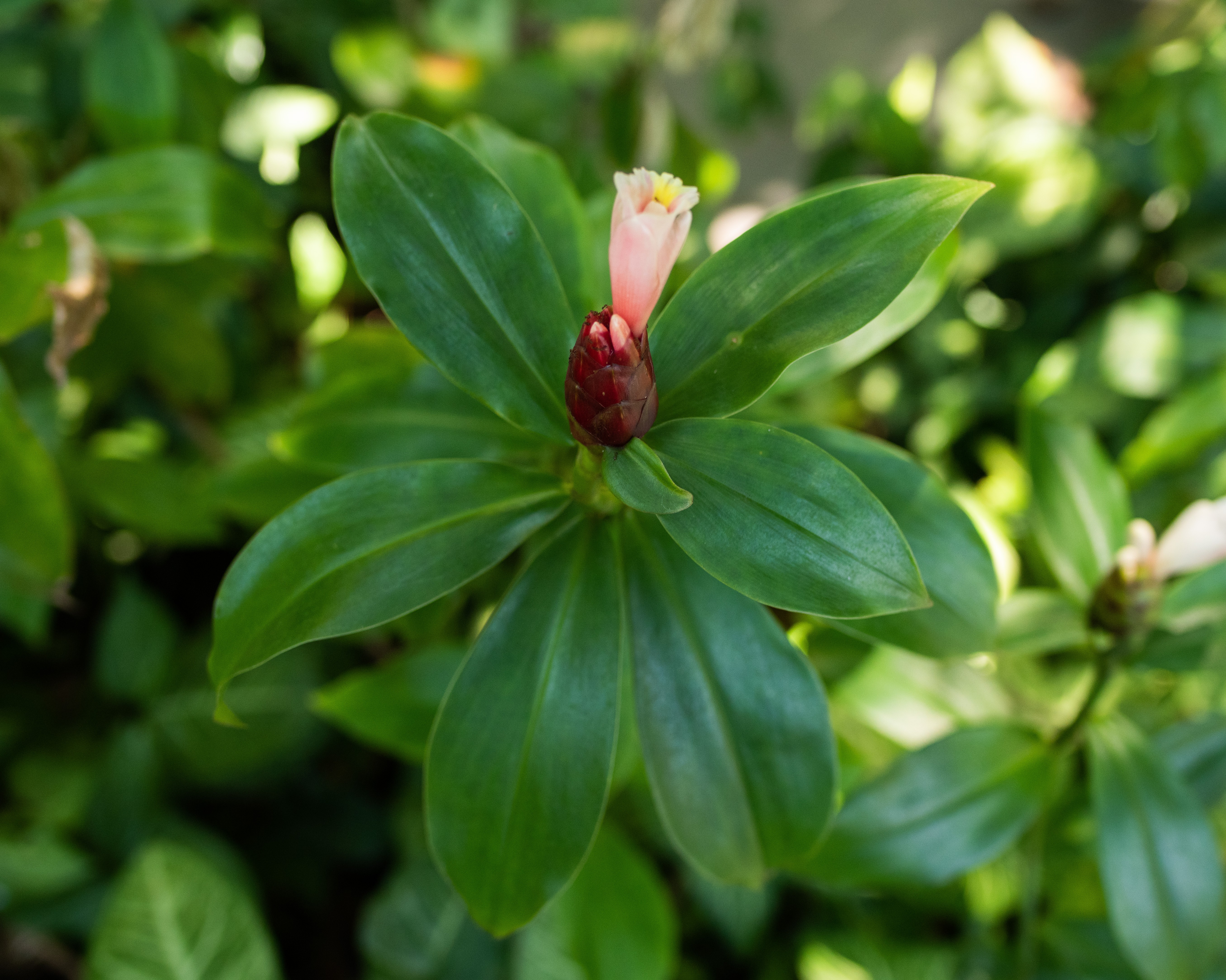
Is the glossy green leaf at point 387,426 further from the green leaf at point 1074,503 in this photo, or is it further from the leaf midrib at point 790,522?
the green leaf at point 1074,503

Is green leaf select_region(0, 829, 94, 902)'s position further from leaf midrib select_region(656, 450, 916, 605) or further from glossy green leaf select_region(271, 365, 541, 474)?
leaf midrib select_region(656, 450, 916, 605)

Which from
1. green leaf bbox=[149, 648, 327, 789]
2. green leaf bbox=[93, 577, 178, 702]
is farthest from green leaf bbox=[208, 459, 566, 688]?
green leaf bbox=[93, 577, 178, 702]

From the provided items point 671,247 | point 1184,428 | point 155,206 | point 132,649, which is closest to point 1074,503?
point 1184,428

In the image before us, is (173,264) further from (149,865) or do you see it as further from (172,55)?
(149,865)

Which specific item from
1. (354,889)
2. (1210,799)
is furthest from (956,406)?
(354,889)

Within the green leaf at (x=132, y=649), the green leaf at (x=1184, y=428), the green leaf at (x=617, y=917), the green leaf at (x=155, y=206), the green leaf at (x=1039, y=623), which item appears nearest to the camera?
the green leaf at (x=1039, y=623)

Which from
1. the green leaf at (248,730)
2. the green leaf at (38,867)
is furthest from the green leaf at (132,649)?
the green leaf at (38,867)

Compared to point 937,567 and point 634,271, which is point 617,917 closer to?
→ point 937,567
